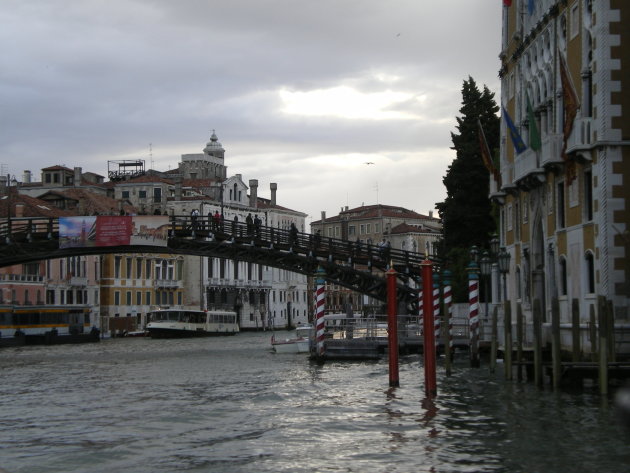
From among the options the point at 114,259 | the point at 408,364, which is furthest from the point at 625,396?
the point at 114,259

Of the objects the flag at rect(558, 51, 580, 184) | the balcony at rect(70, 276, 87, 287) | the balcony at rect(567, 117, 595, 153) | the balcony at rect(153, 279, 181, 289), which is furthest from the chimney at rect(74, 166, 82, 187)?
the balcony at rect(567, 117, 595, 153)

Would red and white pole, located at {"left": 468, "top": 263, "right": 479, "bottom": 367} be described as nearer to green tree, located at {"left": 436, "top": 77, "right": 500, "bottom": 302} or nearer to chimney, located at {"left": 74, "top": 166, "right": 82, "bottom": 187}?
green tree, located at {"left": 436, "top": 77, "right": 500, "bottom": 302}

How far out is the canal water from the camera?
12180mm

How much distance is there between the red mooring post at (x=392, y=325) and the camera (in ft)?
61.9

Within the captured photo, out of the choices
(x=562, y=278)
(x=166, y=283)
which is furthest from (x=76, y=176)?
(x=562, y=278)

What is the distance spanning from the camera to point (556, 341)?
16.7m

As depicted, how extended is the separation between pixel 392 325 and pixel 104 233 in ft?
61.9

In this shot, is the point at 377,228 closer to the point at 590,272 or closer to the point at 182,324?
the point at 182,324

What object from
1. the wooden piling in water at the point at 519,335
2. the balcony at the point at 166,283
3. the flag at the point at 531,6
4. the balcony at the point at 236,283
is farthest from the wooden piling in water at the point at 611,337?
the balcony at the point at 236,283

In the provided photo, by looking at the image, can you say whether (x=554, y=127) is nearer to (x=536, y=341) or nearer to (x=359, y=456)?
(x=536, y=341)

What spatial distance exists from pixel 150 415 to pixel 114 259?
150ft

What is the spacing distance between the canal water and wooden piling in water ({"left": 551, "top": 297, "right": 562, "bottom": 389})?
11.5 inches

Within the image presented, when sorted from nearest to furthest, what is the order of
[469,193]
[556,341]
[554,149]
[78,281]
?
[556,341]
[554,149]
[469,193]
[78,281]

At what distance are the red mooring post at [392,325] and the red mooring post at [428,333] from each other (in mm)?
966
